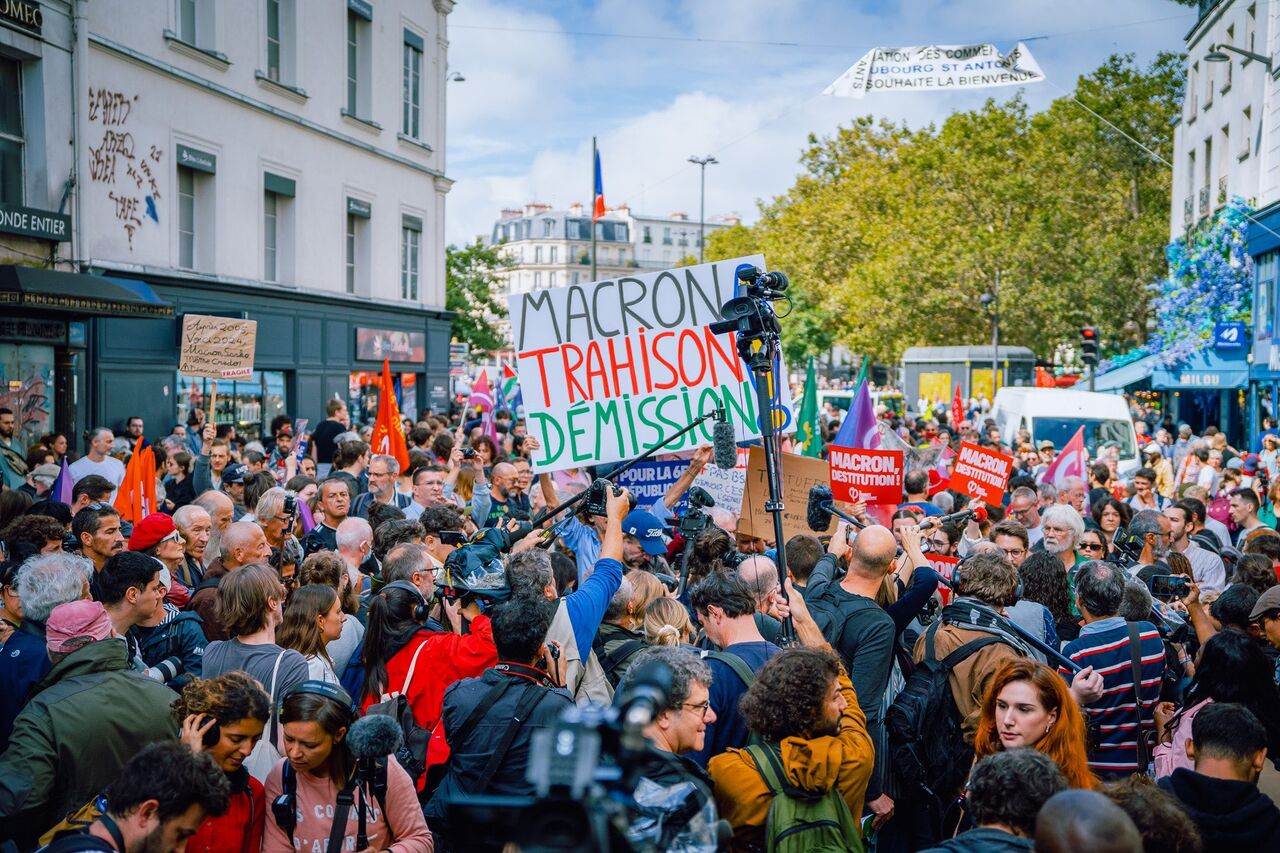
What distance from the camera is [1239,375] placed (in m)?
23.6

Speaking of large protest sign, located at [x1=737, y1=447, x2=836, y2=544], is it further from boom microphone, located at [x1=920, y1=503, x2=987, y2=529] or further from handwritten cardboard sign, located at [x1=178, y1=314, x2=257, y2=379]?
handwritten cardboard sign, located at [x1=178, y1=314, x2=257, y2=379]

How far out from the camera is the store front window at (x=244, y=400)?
18.3 meters

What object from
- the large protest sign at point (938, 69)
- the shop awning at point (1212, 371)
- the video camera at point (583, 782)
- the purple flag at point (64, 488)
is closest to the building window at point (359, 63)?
the large protest sign at point (938, 69)

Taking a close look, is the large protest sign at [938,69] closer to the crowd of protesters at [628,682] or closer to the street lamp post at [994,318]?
the crowd of protesters at [628,682]

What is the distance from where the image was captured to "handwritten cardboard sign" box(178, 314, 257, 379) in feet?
47.6

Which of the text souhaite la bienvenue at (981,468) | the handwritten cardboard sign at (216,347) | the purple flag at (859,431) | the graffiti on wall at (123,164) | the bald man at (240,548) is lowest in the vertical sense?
the bald man at (240,548)

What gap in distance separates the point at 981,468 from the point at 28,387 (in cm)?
1177

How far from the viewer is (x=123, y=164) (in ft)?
53.1

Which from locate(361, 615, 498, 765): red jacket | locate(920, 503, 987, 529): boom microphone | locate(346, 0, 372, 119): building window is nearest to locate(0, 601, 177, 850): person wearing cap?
locate(361, 615, 498, 765): red jacket

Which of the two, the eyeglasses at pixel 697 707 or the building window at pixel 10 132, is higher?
the building window at pixel 10 132

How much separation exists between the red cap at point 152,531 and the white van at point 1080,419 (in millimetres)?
16094

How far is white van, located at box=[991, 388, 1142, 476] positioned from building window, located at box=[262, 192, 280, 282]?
1375cm

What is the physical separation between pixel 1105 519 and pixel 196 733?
25.2ft

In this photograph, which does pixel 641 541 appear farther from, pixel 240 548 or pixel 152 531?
pixel 152 531
